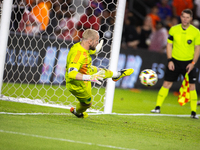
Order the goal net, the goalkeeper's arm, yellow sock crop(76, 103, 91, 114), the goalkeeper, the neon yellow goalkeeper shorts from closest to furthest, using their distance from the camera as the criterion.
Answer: the goalkeeper's arm < the goalkeeper < the neon yellow goalkeeper shorts < yellow sock crop(76, 103, 91, 114) < the goal net

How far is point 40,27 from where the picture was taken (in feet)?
28.4

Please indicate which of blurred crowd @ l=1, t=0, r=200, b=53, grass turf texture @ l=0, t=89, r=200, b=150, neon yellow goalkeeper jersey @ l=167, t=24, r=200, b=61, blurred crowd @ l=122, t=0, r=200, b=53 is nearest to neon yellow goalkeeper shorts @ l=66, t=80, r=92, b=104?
grass turf texture @ l=0, t=89, r=200, b=150

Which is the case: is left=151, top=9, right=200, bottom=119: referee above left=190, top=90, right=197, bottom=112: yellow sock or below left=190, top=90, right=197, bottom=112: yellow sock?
above

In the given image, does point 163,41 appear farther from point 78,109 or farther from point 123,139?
point 123,139

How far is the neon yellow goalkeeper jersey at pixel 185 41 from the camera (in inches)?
250

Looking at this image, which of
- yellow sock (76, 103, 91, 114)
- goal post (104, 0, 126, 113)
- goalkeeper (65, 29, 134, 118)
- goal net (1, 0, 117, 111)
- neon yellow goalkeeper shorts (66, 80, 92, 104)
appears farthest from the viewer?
goal net (1, 0, 117, 111)

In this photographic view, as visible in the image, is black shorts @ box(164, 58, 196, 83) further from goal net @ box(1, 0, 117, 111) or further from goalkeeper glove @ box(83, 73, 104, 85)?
goalkeeper glove @ box(83, 73, 104, 85)

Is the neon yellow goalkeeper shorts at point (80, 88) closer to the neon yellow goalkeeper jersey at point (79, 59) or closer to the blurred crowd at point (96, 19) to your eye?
the neon yellow goalkeeper jersey at point (79, 59)

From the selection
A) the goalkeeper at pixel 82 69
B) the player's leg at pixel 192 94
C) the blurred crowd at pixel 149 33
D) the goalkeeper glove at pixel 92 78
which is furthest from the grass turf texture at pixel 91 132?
the blurred crowd at pixel 149 33

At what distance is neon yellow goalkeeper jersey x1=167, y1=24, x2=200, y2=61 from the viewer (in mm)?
6340

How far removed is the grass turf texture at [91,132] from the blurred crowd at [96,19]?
6.10 feet

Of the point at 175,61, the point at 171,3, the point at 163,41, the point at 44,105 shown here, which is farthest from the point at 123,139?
the point at 171,3

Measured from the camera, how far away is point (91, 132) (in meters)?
3.96

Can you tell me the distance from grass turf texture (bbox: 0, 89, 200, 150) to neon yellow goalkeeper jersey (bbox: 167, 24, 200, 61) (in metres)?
1.34
